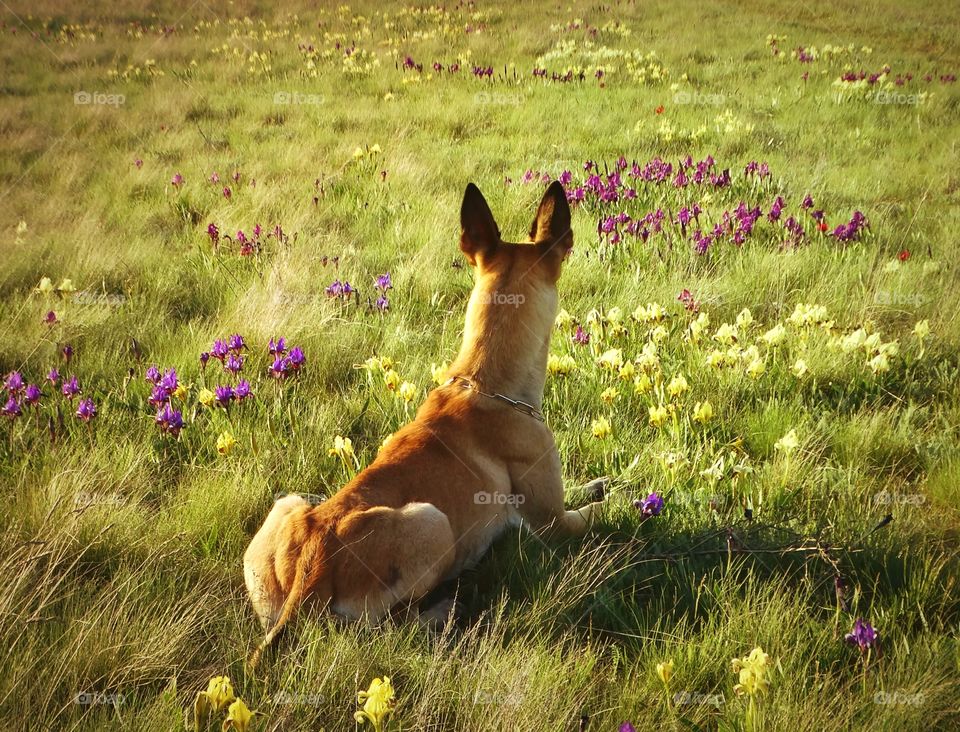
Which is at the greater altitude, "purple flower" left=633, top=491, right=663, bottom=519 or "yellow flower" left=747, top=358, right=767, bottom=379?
"yellow flower" left=747, top=358, right=767, bottom=379

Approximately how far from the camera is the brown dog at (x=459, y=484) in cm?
262

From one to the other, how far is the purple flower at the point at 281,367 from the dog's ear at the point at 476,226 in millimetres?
1418

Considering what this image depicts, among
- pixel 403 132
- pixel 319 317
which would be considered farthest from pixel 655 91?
pixel 319 317

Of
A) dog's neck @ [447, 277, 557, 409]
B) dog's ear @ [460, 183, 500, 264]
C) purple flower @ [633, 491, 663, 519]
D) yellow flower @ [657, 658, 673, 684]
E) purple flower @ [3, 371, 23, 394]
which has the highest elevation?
dog's ear @ [460, 183, 500, 264]

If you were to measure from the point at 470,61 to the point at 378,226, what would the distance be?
933cm

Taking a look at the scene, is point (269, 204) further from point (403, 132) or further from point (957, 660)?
point (957, 660)

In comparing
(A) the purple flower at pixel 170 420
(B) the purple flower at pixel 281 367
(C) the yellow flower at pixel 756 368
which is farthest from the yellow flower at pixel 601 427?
(A) the purple flower at pixel 170 420

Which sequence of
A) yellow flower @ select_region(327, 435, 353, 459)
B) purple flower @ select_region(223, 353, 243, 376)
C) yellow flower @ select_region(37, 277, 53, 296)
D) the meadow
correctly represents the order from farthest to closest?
yellow flower @ select_region(37, 277, 53, 296), purple flower @ select_region(223, 353, 243, 376), yellow flower @ select_region(327, 435, 353, 459), the meadow

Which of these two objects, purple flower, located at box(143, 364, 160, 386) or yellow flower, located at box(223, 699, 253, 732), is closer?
yellow flower, located at box(223, 699, 253, 732)

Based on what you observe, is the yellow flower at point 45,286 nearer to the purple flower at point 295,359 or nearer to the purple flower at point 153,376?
the purple flower at point 153,376

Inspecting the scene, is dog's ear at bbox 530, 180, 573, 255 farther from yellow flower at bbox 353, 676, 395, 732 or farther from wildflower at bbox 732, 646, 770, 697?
yellow flower at bbox 353, 676, 395, 732

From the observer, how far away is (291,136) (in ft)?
37.1

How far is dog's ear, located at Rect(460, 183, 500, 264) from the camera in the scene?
11.5 ft

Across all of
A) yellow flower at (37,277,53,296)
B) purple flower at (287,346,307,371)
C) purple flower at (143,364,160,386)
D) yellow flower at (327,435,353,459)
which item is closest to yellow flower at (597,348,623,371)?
yellow flower at (327,435,353,459)
